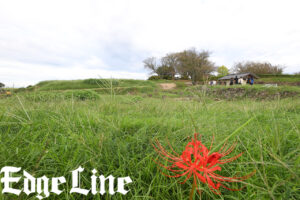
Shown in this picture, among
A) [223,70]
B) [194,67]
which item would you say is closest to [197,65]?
[194,67]

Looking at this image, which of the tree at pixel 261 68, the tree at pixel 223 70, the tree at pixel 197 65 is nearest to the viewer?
the tree at pixel 197 65

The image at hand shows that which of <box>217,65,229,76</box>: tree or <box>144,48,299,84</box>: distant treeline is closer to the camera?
<box>144,48,299,84</box>: distant treeline

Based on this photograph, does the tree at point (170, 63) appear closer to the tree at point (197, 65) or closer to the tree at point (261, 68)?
the tree at point (197, 65)

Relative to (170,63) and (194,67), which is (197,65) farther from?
(170,63)

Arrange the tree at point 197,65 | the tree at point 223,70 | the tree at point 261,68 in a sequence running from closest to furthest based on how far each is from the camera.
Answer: the tree at point 197,65, the tree at point 261,68, the tree at point 223,70

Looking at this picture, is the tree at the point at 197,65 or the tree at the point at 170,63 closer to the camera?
the tree at the point at 197,65

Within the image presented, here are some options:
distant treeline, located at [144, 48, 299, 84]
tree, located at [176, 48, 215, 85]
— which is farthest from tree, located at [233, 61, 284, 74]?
tree, located at [176, 48, 215, 85]

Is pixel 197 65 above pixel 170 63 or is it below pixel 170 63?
below

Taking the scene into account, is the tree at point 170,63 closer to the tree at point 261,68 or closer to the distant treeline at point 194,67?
the distant treeline at point 194,67

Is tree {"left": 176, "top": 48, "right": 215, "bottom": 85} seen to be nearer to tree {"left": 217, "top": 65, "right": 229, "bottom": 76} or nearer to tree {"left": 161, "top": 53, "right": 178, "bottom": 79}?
tree {"left": 161, "top": 53, "right": 178, "bottom": 79}

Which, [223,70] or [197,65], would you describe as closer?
[197,65]

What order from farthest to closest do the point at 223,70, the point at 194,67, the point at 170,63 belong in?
the point at 223,70 < the point at 170,63 < the point at 194,67

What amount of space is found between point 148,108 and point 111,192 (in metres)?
2.46

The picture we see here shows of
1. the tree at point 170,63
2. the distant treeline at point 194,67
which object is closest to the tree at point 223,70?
the distant treeline at point 194,67
